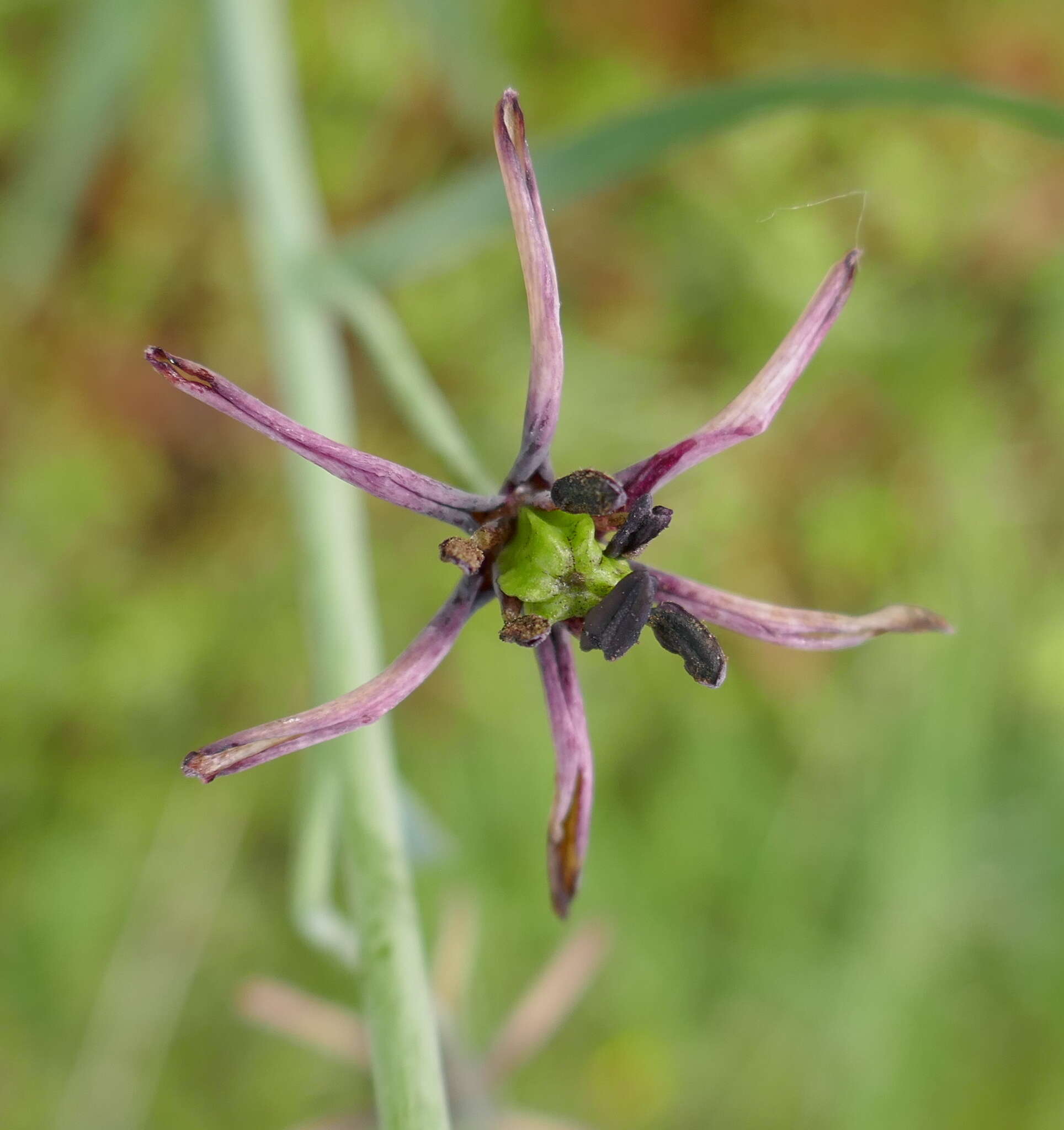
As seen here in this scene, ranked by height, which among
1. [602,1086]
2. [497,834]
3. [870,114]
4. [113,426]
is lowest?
[602,1086]

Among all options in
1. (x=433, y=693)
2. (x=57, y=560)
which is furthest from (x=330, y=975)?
(x=57, y=560)

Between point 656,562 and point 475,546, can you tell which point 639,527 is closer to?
point 475,546

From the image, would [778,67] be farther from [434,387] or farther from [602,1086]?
[602,1086]

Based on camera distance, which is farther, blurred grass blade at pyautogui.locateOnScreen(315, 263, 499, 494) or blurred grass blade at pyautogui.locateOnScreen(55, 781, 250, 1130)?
blurred grass blade at pyautogui.locateOnScreen(55, 781, 250, 1130)

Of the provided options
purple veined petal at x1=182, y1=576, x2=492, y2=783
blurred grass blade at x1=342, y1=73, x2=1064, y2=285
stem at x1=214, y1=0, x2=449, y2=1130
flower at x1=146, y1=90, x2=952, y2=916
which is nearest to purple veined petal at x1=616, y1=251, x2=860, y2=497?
flower at x1=146, y1=90, x2=952, y2=916

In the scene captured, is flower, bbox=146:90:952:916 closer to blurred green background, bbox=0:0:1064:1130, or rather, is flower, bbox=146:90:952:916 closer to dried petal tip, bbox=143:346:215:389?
dried petal tip, bbox=143:346:215:389

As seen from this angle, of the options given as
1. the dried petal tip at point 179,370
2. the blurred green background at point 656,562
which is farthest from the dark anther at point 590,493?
the blurred green background at point 656,562

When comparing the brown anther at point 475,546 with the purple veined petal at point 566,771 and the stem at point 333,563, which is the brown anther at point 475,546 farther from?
the stem at point 333,563
